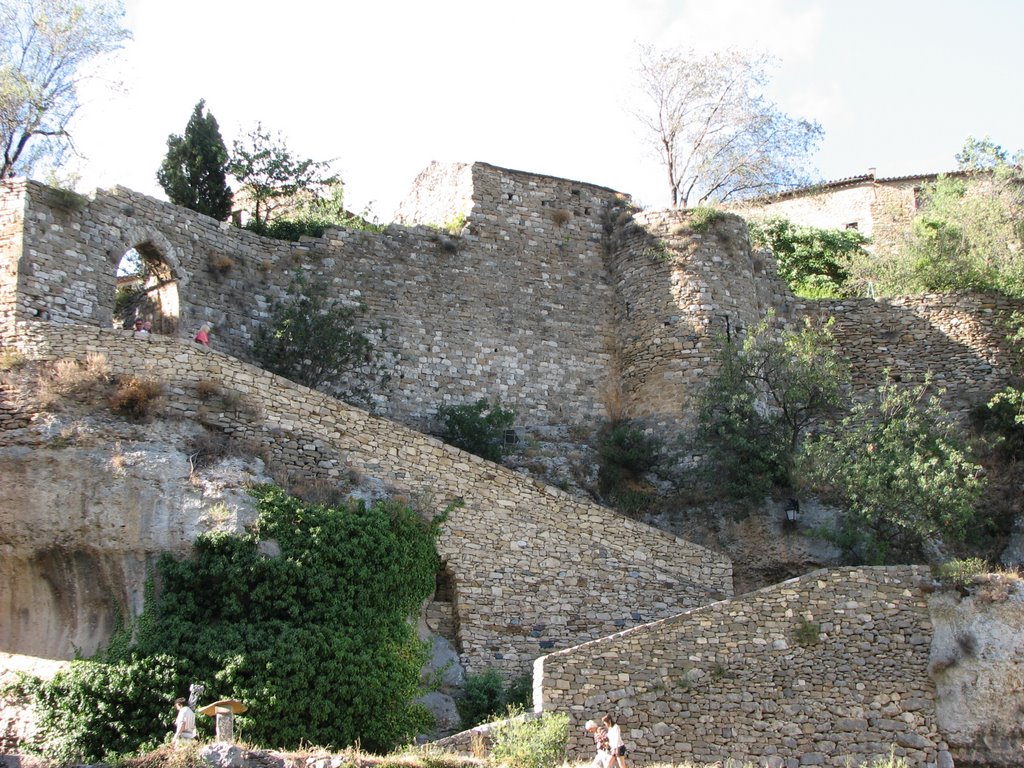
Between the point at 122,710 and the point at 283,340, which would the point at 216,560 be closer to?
the point at 122,710

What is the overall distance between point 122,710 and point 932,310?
17.9 m

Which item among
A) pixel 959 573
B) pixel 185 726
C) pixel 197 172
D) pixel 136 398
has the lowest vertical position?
pixel 185 726

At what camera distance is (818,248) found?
112 feet

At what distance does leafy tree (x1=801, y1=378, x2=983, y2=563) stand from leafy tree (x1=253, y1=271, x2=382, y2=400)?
796 centimetres

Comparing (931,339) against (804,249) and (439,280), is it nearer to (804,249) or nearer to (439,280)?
(804,249)

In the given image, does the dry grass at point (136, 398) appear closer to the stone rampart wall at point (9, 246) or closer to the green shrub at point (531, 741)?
the stone rampart wall at point (9, 246)

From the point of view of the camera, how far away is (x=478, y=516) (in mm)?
20391

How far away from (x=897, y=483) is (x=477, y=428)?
727cm

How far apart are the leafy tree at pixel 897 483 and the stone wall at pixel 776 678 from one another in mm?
1276

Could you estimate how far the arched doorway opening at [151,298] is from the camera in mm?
23703

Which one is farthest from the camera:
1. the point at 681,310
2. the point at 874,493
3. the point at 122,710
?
the point at 681,310

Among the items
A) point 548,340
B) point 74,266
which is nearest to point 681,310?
point 548,340

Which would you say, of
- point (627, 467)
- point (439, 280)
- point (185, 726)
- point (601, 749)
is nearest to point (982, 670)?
point (601, 749)

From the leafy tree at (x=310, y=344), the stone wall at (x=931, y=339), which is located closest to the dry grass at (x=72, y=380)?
the leafy tree at (x=310, y=344)
